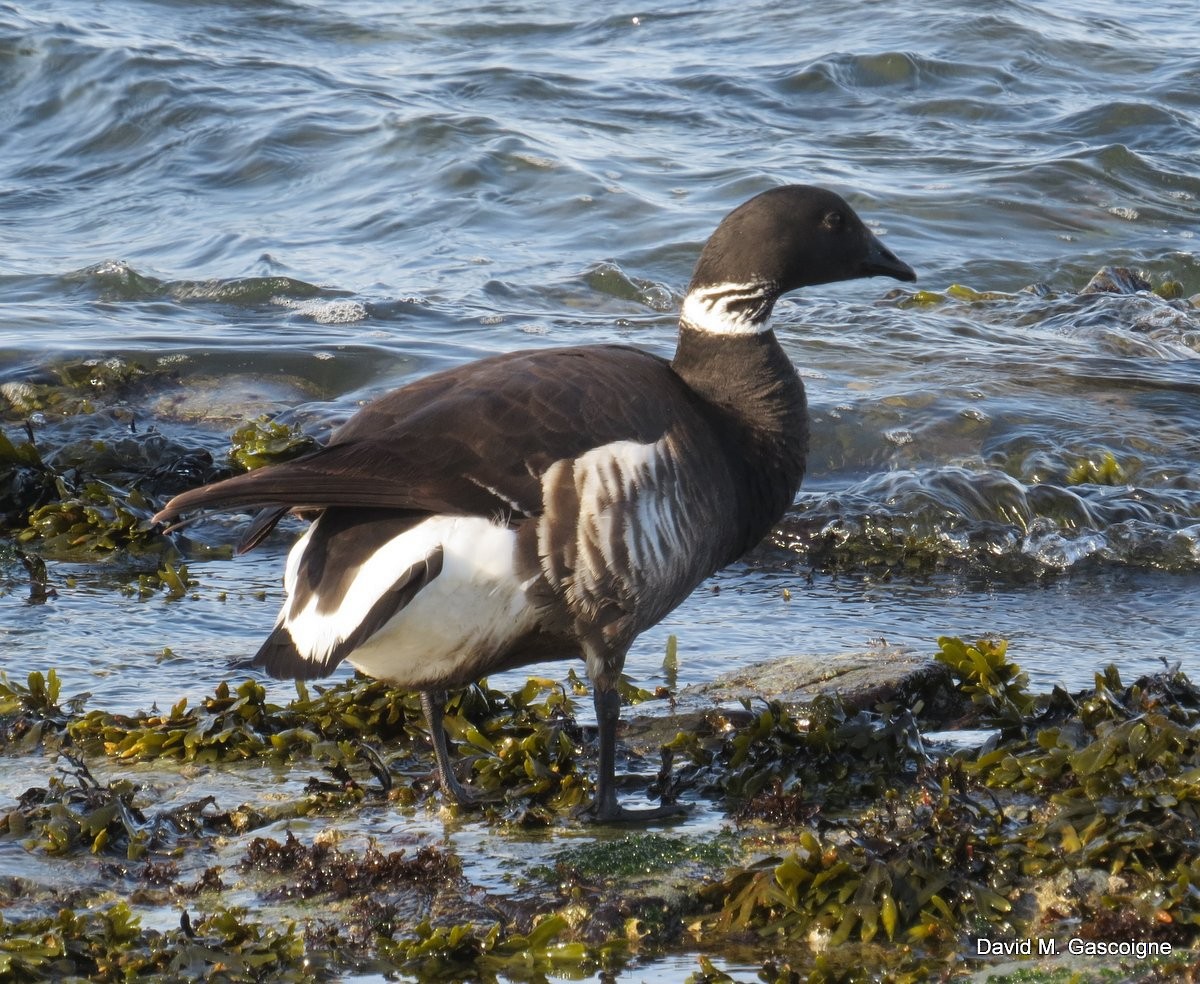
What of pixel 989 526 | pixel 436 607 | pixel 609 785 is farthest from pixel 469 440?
pixel 989 526

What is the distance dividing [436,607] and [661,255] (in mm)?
8277

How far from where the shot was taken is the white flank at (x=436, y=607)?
4.09m

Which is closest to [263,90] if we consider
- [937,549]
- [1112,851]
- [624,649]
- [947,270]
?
[947,270]

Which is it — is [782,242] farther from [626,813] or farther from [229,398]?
[229,398]

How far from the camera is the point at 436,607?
165 inches

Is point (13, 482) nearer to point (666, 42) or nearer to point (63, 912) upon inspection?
point (63, 912)

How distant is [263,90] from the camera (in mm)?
15789

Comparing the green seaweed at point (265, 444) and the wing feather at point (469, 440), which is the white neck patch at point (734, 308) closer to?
the wing feather at point (469, 440)

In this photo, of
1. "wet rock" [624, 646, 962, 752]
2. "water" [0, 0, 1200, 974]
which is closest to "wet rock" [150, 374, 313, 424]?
"water" [0, 0, 1200, 974]

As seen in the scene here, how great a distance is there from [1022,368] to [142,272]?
6238 mm

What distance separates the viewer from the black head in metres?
5.11

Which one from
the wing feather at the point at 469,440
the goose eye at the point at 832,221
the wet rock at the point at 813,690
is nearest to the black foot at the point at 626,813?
the wet rock at the point at 813,690

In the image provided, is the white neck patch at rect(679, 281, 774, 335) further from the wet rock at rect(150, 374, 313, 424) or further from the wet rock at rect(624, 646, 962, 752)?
the wet rock at rect(150, 374, 313, 424)

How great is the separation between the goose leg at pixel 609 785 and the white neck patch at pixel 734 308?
130 centimetres
